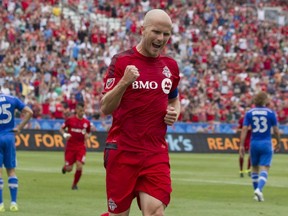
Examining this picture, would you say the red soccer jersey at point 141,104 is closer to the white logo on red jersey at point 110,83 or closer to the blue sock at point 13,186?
the white logo on red jersey at point 110,83

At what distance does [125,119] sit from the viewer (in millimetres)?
9859

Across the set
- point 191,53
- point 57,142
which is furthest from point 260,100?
point 191,53

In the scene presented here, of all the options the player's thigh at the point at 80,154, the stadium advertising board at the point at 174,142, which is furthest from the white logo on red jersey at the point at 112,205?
the stadium advertising board at the point at 174,142

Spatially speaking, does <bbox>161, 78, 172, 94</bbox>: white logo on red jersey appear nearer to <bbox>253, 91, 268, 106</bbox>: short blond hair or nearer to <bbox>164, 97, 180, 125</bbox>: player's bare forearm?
<bbox>164, 97, 180, 125</bbox>: player's bare forearm

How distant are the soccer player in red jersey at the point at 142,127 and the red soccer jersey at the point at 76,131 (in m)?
14.1

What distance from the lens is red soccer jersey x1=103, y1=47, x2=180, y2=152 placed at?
9773mm

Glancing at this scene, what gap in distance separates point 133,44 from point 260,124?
2937 cm

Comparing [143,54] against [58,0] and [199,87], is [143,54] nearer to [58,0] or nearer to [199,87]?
[199,87]

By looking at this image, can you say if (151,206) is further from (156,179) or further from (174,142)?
(174,142)

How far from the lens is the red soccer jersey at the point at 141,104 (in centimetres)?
977

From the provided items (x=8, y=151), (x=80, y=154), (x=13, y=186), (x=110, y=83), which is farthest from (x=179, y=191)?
(x=110, y=83)

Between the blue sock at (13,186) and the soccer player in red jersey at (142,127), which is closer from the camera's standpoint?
the soccer player in red jersey at (142,127)

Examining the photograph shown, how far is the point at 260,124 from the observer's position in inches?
810

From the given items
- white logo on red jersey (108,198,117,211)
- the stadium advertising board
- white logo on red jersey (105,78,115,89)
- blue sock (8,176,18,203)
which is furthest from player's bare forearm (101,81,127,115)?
the stadium advertising board
